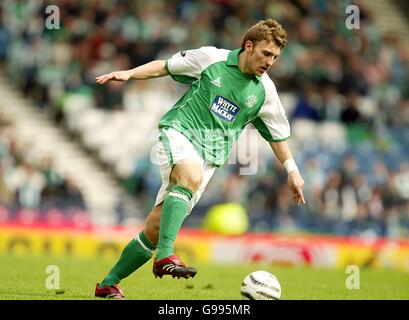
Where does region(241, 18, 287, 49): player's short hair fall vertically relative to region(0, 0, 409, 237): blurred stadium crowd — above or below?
below

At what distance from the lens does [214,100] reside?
29.3 feet

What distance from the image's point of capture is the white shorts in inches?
342

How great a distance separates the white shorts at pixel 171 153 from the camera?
868 centimetres

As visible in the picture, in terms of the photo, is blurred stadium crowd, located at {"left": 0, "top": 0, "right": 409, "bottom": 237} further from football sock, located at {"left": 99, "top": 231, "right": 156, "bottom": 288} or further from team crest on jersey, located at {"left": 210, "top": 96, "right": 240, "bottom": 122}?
team crest on jersey, located at {"left": 210, "top": 96, "right": 240, "bottom": 122}

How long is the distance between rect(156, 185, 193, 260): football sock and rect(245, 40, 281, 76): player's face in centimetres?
128

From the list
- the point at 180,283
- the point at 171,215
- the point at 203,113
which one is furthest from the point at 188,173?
the point at 180,283

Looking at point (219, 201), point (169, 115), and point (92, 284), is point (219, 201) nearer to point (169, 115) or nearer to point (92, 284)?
point (92, 284)

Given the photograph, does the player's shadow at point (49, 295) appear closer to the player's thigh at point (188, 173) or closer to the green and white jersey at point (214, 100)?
the player's thigh at point (188, 173)

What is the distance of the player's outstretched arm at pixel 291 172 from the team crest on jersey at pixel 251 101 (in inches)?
23.6

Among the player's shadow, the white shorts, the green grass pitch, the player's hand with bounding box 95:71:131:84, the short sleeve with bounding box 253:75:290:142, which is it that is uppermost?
the player's hand with bounding box 95:71:131:84

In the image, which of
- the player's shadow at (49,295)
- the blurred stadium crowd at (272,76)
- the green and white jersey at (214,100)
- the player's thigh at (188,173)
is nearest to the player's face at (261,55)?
the green and white jersey at (214,100)

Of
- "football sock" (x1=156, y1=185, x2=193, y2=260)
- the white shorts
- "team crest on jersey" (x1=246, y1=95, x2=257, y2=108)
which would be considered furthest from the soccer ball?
"team crest on jersey" (x1=246, y1=95, x2=257, y2=108)

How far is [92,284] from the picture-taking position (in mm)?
10664
